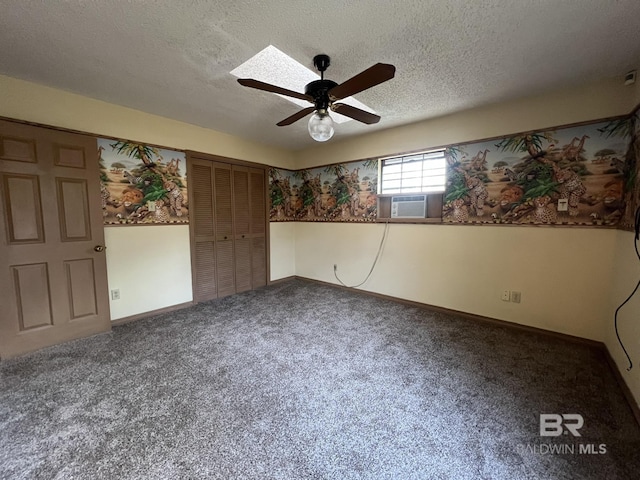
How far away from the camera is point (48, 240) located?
7.86 ft

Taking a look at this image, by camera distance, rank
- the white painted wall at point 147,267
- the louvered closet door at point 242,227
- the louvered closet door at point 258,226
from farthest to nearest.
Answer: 1. the louvered closet door at point 258,226
2. the louvered closet door at point 242,227
3. the white painted wall at point 147,267

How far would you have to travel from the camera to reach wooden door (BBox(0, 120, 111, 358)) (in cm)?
222

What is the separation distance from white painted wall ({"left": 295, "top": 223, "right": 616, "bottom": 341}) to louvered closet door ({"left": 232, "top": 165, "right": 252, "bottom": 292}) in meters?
1.63

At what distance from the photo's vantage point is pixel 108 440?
1401 millimetres

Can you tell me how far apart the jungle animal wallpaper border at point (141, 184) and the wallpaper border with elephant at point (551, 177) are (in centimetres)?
342

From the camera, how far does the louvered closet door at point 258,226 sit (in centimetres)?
424

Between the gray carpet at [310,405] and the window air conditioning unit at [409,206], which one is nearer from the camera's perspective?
the gray carpet at [310,405]

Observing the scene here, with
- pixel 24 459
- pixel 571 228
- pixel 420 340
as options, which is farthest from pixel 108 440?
pixel 571 228

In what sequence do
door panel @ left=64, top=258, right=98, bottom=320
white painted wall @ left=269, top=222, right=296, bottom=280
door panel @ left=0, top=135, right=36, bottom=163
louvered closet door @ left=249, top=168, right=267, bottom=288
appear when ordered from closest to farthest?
door panel @ left=0, top=135, right=36, bottom=163 → door panel @ left=64, top=258, right=98, bottom=320 → louvered closet door @ left=249, top=168, right=267, bottom=288 → white painted wall @ left=269, top=222, right=296, bottom=280

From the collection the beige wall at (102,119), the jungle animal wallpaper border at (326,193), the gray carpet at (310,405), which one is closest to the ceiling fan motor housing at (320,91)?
→ the jungle animal wallpaper border at (326,193)

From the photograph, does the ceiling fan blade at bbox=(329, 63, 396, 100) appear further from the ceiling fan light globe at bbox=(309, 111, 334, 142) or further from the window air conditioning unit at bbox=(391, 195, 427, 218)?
the window air conditioning unit at bbox=(391, 195, 427, 218)

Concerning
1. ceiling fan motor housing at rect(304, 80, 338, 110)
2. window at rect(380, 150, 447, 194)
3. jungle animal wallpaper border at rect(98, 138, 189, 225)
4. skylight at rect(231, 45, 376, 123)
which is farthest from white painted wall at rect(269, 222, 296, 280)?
ceiling fan motor housing at rect(304, 80, 338, 110)

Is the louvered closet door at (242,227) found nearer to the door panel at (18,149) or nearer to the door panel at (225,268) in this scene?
the door panel at (225,268)

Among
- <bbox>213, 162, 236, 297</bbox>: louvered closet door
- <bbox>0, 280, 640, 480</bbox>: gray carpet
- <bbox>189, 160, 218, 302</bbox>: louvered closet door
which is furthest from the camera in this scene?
<bbox>213, 162, 236, 297</bbox>: louvered closet door
